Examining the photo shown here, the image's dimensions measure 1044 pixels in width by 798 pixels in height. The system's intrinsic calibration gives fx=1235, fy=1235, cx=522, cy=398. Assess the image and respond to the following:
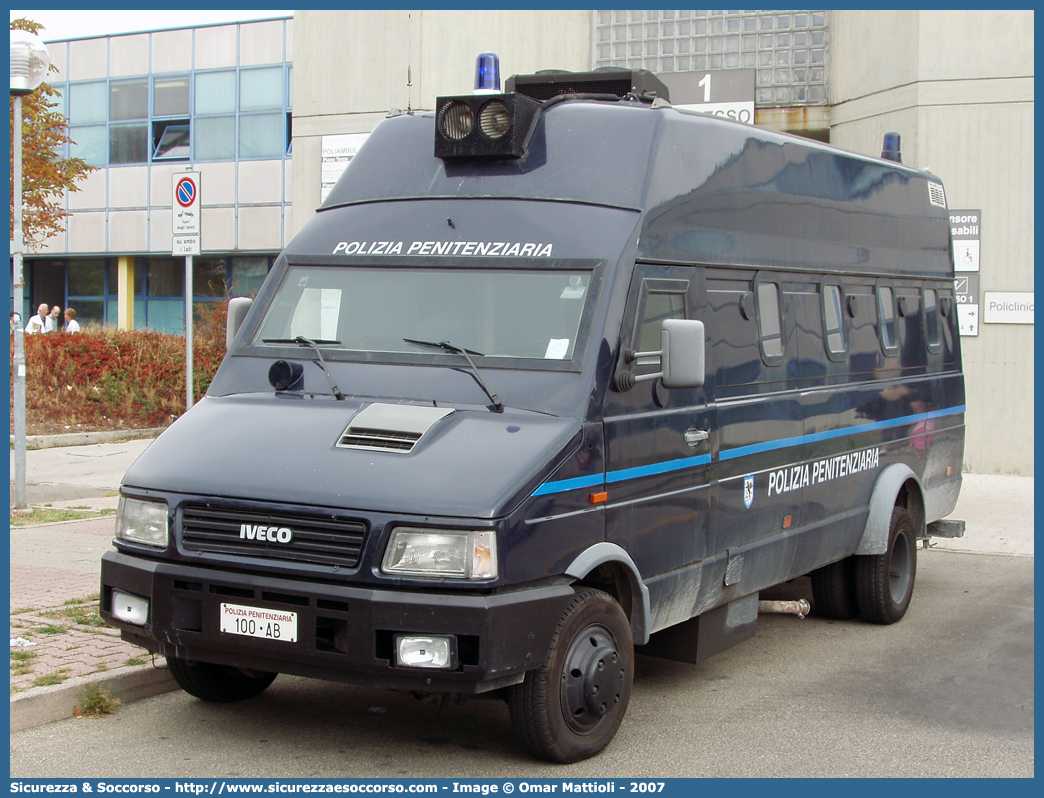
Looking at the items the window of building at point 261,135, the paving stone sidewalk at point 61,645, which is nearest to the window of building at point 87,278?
the window of building at point 261,135

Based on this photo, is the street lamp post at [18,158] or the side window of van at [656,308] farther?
the street lamp post at [18,158]

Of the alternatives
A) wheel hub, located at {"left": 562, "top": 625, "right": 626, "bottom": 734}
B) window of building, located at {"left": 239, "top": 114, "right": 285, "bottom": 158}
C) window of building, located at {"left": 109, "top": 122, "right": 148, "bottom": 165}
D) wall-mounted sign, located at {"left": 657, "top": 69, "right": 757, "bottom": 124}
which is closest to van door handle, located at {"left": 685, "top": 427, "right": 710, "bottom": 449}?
wheel hub, located at {"left": 562, "top": 625, "right": 626, "bottom": 734}

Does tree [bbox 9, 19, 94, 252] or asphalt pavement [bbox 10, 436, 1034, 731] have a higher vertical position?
tree [bbox 9, 19, 94, 252]

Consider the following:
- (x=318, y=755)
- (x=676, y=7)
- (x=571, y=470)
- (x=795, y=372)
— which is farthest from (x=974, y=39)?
(x=318, y=755)

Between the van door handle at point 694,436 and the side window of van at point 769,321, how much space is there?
3.10ft

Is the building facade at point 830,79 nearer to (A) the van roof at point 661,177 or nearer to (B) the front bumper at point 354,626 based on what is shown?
(A) the van roof at point 661,177

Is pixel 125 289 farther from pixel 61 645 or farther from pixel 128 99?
pixel 61 645

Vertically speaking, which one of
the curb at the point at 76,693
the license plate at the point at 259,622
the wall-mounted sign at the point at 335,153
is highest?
the wall-mounted sign at the point at 335,153

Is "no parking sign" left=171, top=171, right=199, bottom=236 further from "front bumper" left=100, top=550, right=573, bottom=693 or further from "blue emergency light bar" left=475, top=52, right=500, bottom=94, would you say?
"front bumper" left=100, top=550, right=573, bottom=693

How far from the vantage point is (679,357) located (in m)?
5.76

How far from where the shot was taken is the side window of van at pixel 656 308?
602cm

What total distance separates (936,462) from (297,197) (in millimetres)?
12718

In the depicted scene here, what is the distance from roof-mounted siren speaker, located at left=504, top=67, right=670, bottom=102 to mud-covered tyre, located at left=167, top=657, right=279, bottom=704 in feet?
12.4

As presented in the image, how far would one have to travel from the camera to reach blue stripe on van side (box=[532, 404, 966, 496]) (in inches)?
212
